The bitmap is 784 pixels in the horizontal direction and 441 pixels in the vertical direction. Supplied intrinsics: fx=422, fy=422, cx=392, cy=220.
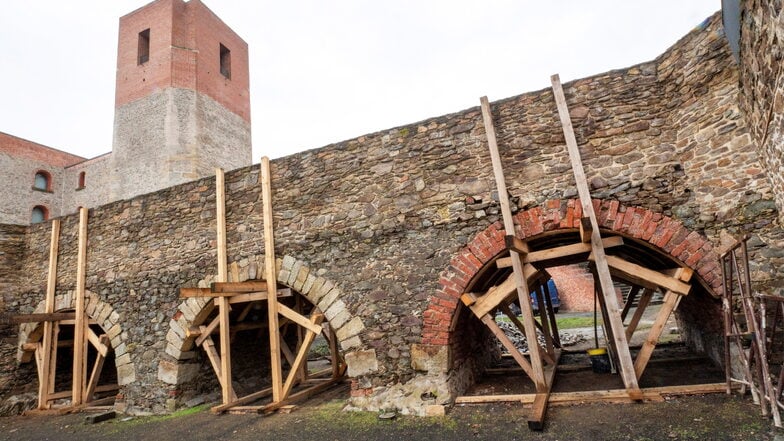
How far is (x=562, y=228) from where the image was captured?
16.6 ft

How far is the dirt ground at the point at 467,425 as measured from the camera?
3.75m

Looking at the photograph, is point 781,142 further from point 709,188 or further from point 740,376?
point 740,376

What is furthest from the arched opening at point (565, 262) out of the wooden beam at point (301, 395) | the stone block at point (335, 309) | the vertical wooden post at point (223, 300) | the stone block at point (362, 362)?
the vertical wooden post at point (223, 300)

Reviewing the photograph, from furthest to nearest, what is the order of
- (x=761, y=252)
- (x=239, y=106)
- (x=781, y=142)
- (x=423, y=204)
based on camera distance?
(x=239, y=106) < (x=423, y=204) < (x=761, y=252) < (x=781, y=142)

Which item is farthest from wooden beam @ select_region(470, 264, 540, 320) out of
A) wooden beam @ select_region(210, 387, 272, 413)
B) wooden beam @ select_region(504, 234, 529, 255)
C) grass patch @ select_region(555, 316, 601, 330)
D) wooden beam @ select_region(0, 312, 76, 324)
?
grass patch @ select_region(555, 316, 601, 330)

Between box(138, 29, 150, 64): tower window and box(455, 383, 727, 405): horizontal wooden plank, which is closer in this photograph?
box(455, 383, 727, 405): horizontal wooden plank

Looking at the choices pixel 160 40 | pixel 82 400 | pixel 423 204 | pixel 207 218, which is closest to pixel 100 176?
pixel 160 40

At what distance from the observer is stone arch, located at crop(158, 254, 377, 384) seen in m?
5.81

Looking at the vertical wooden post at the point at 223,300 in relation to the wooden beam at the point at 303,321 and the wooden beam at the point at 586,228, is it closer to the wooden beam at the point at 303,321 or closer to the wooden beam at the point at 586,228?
the wooden beam at the point at 303,321

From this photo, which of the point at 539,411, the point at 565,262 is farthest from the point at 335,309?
the point at 565,262

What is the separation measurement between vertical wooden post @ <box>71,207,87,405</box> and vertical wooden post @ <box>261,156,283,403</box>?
4.34 meters

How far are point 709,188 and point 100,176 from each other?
2432cm

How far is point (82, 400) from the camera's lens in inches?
315

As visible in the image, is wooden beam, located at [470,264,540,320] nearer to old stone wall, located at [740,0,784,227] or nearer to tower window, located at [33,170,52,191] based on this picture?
old stone wall, located at [740,0,784,227]
